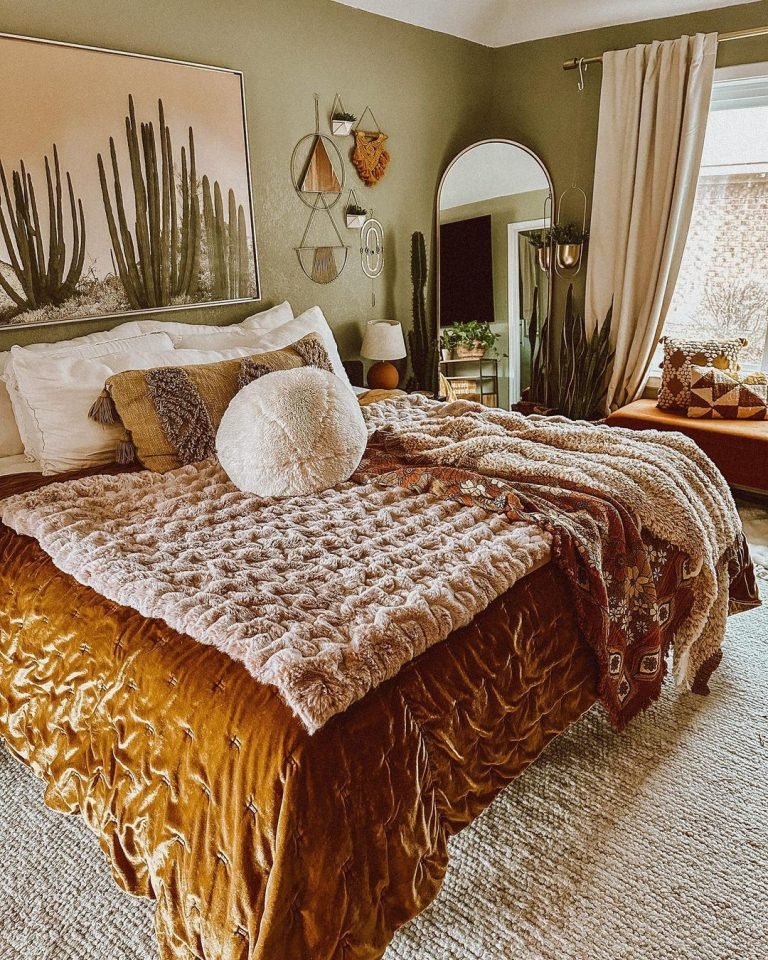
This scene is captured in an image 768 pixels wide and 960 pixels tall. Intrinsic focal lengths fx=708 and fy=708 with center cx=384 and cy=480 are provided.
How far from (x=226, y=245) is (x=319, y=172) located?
69 centimetres

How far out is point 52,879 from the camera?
1.62m

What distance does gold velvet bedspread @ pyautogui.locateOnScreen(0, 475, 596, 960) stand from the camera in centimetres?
110

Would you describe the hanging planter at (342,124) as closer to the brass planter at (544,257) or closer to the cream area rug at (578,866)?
the brass planter at (544,257)

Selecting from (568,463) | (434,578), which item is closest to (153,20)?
(568,463)

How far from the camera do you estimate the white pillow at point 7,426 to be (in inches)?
89.7

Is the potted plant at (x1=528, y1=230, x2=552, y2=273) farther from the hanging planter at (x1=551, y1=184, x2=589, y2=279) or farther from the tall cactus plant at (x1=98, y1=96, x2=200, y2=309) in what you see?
the tall cactus plant at (x1=98, y1=96, x2=200, y2=309)

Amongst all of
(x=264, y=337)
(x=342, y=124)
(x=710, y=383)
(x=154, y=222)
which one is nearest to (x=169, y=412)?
(x=264, y=337)

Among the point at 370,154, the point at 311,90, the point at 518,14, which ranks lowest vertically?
the point at 370,154

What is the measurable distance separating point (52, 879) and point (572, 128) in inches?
167

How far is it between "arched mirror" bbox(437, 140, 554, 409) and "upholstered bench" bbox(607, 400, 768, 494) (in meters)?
1.07

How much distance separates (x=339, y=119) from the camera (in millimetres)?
3457

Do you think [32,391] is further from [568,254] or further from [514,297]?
[568,254]

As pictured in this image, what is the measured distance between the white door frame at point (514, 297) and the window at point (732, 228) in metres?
0.87

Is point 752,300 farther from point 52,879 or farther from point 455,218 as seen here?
point 52,879
